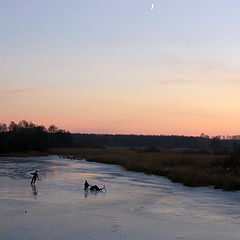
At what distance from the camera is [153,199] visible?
15961 mm

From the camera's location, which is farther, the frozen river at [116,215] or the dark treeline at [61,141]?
the dark treeline at [61,141]

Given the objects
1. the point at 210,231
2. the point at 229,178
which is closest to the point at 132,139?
the point at 229,178

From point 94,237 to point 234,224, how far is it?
168 inches

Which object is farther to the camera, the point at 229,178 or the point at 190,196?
the point at 229,178

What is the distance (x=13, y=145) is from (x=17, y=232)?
77.5 m

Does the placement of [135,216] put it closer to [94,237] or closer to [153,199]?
[94,237]

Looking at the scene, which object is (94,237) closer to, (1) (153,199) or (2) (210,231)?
(2) (210,231)

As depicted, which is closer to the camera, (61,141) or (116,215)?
(116,215)

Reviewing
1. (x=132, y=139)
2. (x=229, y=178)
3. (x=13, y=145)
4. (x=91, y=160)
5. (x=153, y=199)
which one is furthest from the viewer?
(x=132, y=139)

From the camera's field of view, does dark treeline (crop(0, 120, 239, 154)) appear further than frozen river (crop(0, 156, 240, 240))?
Yes

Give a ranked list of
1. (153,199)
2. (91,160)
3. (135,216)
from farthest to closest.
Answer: (91,160) < (153,199) < (135,216)

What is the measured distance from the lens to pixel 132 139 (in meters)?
175

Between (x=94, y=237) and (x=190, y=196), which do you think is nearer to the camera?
(x=94, y=237)

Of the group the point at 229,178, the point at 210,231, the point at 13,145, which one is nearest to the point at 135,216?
the point at 210,231
